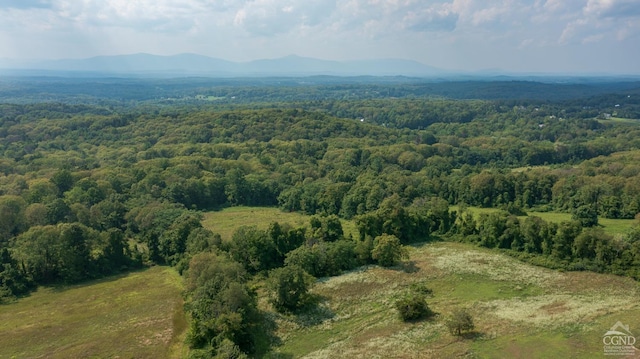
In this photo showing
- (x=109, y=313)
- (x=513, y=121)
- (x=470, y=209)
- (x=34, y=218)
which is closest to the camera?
(x=109, y=313)

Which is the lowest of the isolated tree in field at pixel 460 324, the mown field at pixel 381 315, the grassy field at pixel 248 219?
the grassy field at pixel 248 219

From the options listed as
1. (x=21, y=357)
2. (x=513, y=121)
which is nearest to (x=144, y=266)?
(x=21, y=357)

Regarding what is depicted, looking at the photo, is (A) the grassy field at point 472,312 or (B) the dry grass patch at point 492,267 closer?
(A) the grassy field at point 472,312

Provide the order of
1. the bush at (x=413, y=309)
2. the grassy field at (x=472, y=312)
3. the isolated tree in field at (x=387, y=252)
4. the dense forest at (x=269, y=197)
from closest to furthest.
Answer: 1. the grassy field at (x=472, y=312)
2. the bush at (x=413, y=309)
3. the dense forest at (x=269, y=197)
4. the isolated tree in field at (x=387, y=252)

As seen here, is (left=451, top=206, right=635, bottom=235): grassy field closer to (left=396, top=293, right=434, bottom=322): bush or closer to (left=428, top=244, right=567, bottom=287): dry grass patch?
(left=428, top=244, right=567, bottom=287): dry grass patch

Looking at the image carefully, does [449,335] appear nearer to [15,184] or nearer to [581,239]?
[581,239]

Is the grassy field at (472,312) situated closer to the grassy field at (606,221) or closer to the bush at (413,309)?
the bush at (413,309)

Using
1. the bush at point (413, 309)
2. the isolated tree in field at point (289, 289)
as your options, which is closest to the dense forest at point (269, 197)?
the isolated tree in field at point (289, 289)
